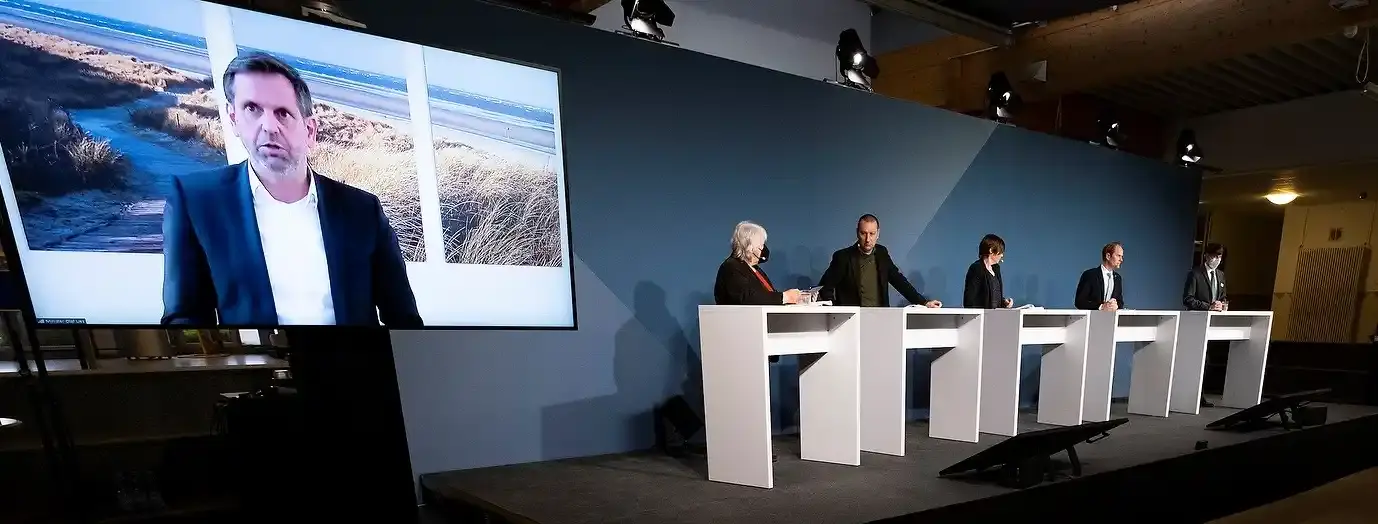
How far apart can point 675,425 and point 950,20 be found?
371cm

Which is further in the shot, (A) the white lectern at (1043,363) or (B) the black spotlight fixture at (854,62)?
(B) the black spotlight fixture at (854,62)

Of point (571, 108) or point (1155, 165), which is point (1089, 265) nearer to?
point (1155, 165)

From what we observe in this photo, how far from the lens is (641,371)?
3.96 meters

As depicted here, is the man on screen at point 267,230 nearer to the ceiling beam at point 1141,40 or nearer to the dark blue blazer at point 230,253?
the dark blue blazer at point 230,253

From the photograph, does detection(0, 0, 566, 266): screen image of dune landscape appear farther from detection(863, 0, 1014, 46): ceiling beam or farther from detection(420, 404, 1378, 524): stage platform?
detection(863, 0, 1014, 46): ceiling beam

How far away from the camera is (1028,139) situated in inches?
245

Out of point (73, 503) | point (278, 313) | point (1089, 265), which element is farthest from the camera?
point (1089, 265)

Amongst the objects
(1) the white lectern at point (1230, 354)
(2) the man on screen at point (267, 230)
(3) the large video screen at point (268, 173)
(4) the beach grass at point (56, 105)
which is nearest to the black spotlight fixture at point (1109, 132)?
(1) the white lectern at point (1230, 354)

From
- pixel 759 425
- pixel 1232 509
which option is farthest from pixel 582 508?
pixel 1232 509

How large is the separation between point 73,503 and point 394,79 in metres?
1.24

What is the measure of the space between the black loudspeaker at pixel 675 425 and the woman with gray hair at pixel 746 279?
828 millimetres

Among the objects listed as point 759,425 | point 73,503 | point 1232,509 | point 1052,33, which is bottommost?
point 1232,509

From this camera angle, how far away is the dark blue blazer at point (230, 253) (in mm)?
1694

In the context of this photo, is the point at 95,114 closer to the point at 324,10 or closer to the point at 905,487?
the point at 324,10
